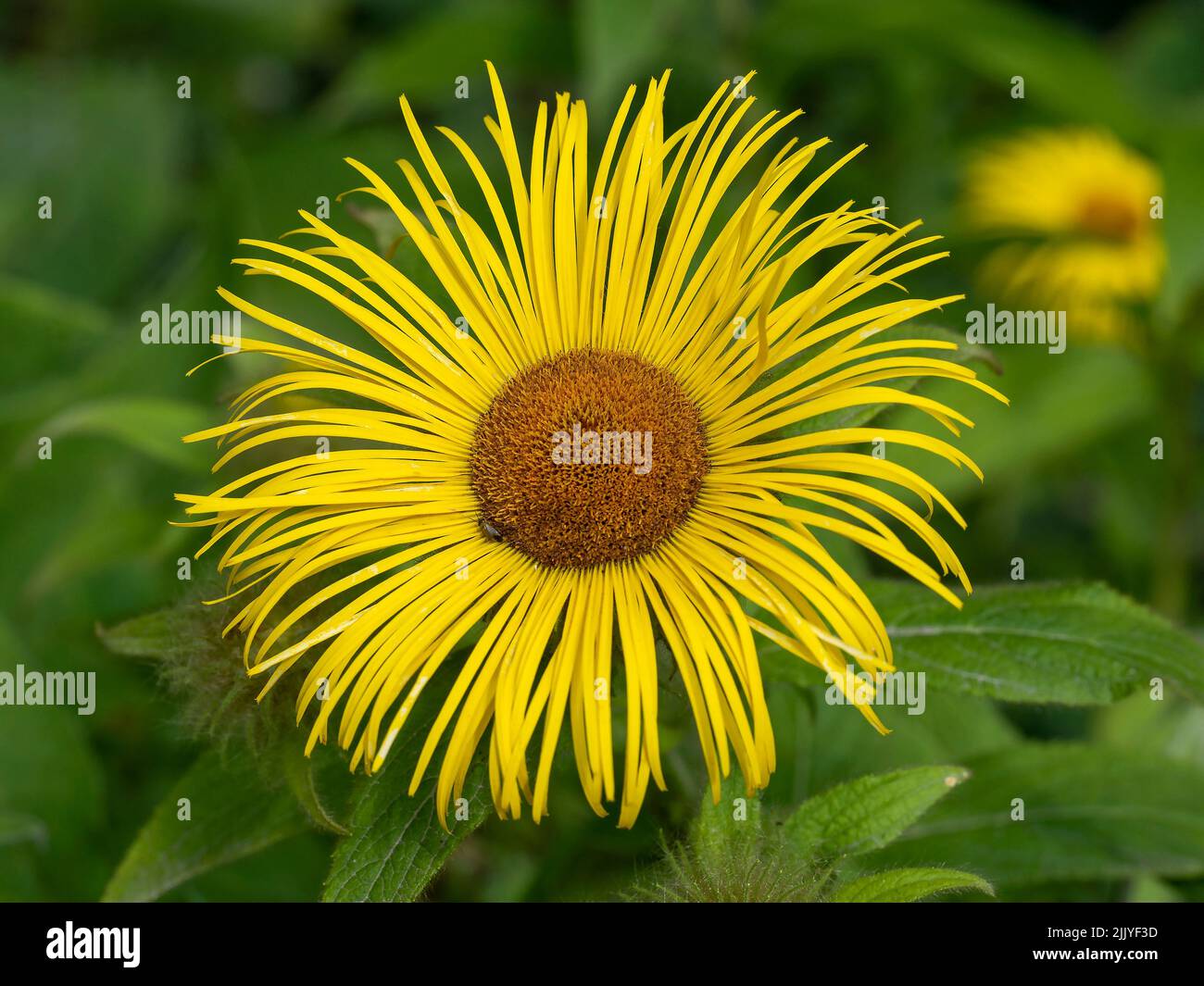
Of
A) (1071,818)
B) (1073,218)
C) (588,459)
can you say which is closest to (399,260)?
(588,459)

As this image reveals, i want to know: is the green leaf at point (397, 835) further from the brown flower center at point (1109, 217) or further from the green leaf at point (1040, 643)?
the brown flower center at point (1109, 217)

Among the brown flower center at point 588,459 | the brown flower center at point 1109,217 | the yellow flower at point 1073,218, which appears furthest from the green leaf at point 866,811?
the brown flower center at point 1109,217

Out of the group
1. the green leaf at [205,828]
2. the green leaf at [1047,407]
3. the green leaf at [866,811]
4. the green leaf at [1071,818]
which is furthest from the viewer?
the green leaf at [1047,407]

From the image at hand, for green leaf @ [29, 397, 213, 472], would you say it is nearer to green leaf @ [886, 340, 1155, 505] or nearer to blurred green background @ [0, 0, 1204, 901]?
blurred green background @ [0, 0, 1204, 901]

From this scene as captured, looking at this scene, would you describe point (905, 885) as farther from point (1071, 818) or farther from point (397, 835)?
point (1071, 818)

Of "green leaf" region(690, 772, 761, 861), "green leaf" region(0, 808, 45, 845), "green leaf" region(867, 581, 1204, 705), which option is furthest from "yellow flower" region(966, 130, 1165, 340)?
"green leaf" region(0, 808, 45, 845)

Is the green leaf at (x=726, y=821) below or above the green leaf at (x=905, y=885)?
above
